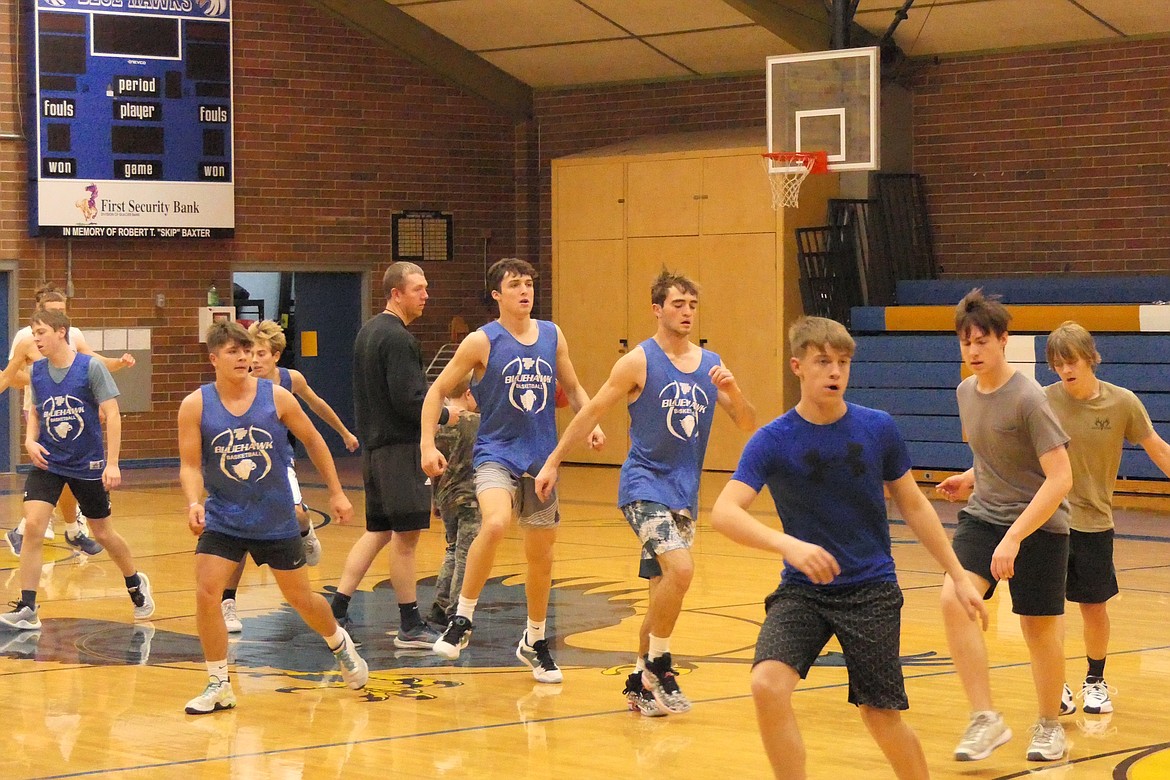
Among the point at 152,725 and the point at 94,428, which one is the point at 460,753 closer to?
the point at 152,725

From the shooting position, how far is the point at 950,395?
15.1 m

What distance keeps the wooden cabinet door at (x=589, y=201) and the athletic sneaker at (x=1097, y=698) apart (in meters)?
11.6

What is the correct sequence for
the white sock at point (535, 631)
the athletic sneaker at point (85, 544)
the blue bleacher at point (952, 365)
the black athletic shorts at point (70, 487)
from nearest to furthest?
1. the white sock at point (535, 631)
2. the black athletic shorts at point (70, 487)
3. the athletic sneaker at point (85, 544)
4. the blue bleacher at point (952, 365)

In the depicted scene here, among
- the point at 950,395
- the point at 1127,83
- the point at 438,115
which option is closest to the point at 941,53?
the point at 1127,83

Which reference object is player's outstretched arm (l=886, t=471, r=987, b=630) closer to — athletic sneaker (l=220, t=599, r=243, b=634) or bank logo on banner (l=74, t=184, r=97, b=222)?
athletic sneaker (l=220, t=599, r=243, b=634)

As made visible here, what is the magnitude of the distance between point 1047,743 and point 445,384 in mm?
3011

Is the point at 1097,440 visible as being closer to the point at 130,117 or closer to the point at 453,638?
the point at 453,638

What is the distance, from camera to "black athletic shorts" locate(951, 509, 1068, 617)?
583 cm

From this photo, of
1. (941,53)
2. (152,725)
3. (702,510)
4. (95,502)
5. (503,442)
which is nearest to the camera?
(152,725)

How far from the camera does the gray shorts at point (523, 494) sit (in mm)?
7168

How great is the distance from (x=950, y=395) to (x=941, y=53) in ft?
12.3

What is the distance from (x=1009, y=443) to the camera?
18.7ft

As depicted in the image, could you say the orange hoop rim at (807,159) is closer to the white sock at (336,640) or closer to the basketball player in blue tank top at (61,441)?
the basketball player in blue tank top at (61,441)

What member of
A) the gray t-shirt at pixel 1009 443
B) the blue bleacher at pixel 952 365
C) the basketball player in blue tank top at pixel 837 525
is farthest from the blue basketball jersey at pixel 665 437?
the blue bleacher at pixel 952 365
